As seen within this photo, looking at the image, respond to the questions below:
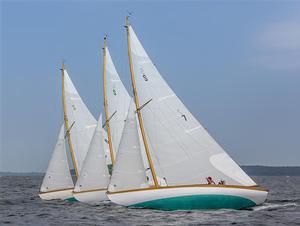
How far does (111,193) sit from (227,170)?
756cm

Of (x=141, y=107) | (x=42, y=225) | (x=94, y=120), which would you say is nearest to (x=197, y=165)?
(x=141, y=107)

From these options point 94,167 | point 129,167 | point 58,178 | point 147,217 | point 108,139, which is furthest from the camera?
point 58,178

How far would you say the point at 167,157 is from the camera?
37.3m

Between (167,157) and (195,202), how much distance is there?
3.51 meters

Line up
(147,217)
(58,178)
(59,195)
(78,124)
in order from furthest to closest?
(78,124), (58,178), (59,195), (147,217)

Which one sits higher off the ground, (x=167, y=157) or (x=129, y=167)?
(x=167, y=157)

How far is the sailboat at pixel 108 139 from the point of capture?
150 feet

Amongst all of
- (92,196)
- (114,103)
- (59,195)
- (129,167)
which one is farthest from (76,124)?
(129,167)

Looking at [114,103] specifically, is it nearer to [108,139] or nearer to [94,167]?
[108,139]

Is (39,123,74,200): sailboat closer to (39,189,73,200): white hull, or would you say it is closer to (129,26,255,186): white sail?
(39,189,73,200): white hull

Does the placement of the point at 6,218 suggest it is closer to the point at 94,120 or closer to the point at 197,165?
the point at 197,165

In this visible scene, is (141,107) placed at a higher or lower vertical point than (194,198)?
higher

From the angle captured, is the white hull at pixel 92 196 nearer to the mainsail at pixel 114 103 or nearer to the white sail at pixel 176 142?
the mainsail at pixel 114 103

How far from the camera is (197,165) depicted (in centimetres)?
3722
